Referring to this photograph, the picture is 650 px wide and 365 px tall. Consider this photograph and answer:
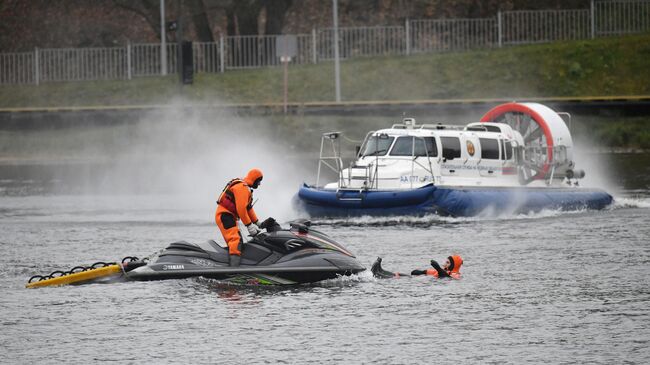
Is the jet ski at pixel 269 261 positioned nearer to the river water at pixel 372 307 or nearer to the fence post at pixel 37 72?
the river water at pixel 372 307

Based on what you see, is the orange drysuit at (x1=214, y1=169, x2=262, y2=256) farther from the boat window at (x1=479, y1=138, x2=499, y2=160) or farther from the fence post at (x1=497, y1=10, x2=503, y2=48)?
the fence post at (x1=497, y1=10, x2=503, y2=48)

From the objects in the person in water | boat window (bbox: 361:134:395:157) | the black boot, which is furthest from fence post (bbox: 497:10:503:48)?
the black boot

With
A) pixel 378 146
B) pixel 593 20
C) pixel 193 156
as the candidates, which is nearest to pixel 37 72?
pixel 193 156

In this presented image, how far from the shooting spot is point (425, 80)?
50500mm

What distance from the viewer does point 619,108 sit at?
44.7 meters

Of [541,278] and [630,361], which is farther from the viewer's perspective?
[541,278]

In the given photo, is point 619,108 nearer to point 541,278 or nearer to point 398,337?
point 541,278

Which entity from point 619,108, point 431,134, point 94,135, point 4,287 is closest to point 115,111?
point 94,135

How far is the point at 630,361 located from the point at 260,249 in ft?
20.1

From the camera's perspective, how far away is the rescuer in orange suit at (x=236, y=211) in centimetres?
1917

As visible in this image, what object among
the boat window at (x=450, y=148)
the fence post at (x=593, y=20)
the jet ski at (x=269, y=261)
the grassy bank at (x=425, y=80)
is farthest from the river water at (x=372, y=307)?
the fence post at (x=593, y=20)

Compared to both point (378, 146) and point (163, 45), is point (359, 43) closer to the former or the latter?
point (163, 45)

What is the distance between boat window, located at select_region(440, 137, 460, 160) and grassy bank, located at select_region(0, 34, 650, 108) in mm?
18006

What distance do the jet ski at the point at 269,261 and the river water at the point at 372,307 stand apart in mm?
274
